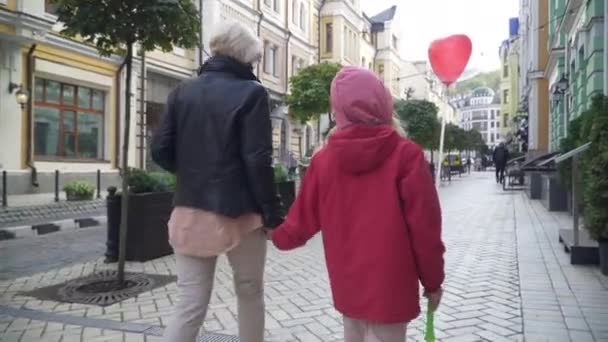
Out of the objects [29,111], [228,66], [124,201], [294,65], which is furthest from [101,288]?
[294,65]

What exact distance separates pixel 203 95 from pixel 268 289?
114 inches

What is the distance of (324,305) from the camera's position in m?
4.74

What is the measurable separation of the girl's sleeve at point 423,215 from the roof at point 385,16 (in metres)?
54.8

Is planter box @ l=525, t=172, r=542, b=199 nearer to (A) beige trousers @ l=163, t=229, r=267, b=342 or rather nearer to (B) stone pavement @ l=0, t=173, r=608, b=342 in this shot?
(B) stone pavement @ l=0, t=173, r=608, b=342

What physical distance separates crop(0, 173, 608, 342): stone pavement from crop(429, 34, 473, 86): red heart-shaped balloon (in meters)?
2.08

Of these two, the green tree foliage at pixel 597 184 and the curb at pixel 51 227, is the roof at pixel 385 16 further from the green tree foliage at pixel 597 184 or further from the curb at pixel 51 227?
the green tree foliage at pixel 597 184

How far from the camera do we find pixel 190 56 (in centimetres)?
2441

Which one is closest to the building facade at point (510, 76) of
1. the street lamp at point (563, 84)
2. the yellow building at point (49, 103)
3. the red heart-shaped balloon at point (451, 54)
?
the street lamp at point (563, 84)

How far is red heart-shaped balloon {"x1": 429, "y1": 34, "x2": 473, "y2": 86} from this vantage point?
5.57 metres

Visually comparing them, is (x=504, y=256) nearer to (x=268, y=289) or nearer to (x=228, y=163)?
(x=268, y=289)

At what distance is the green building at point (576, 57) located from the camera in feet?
34.8

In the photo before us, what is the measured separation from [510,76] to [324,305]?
68.1 metres

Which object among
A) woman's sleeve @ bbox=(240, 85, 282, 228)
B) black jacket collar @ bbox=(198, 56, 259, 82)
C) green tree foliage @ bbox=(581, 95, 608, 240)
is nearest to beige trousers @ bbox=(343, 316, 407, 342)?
woman's sleeve @ bbox=(240, 85, 282, 228)

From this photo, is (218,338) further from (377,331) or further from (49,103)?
(49,103)
